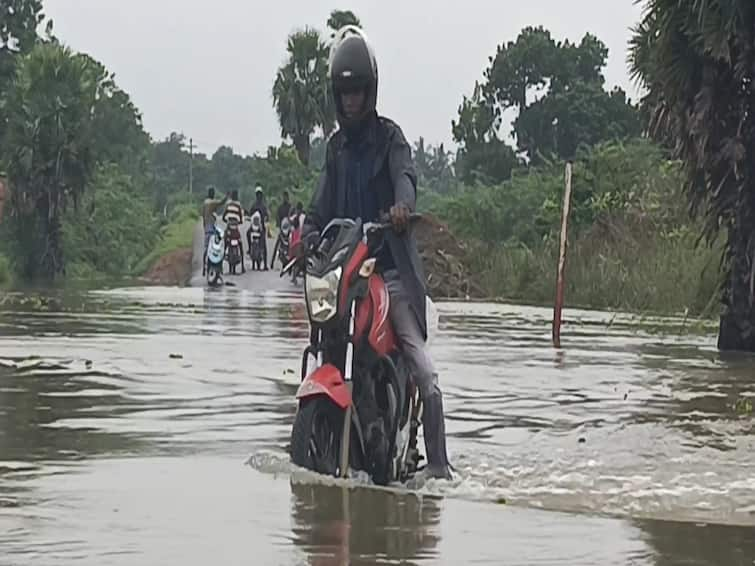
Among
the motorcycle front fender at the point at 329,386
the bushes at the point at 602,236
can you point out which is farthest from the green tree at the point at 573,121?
the motorcycle front fender at the point at 329,386

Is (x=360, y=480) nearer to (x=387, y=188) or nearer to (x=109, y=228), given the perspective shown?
(x=387, y=188)

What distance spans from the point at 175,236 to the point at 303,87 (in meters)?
10.9

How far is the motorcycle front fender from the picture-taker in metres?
7.32

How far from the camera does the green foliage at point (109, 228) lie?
185ft

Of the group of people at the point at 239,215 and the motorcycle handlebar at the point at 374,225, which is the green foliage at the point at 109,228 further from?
the motorcycle handlebar at the point at 374,225

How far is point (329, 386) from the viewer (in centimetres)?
732

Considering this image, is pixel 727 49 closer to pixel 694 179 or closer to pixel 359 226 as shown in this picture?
pixel 694 179

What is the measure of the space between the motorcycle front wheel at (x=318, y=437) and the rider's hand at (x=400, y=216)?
893 mm

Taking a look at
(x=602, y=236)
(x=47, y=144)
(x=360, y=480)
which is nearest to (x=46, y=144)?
(x=47, y=144)

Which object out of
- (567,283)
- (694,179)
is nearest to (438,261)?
(567,283)

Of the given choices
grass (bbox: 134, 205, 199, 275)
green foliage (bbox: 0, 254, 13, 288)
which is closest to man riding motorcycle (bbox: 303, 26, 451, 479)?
green foliage (bbox: 0, 254, 13, 288)

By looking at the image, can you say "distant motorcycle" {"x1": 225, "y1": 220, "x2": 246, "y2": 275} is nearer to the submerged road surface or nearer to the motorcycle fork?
the submerged road surface

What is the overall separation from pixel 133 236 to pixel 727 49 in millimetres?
49731

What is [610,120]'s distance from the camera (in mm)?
68500
